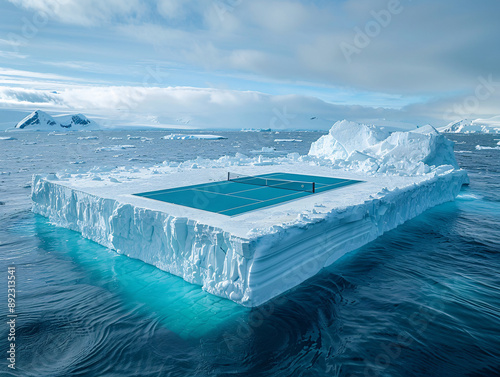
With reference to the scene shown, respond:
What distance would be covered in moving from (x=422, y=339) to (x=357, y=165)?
19.4 metres

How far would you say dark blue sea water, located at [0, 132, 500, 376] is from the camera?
25.7 feet

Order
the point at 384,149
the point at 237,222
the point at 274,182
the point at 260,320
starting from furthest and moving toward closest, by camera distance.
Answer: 1. the point at 384,149
2. the point at 274,182
3. the point at 237,222
4. the point at 260,320

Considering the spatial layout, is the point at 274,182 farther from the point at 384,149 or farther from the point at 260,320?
the point at 384,149

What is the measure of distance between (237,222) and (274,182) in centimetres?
932

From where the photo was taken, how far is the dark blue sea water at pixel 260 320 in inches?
308

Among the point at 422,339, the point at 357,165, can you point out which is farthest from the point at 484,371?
the point at 357,165

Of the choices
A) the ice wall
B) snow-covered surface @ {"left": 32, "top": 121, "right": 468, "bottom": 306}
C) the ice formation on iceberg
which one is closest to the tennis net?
snow-covered surface @ {"left": 32, "top": 121, "right": 468, "bottom": 306}

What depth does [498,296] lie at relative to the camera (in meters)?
11.2

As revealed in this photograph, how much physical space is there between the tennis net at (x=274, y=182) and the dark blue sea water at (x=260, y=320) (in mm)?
5299

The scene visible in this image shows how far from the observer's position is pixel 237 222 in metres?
11.7

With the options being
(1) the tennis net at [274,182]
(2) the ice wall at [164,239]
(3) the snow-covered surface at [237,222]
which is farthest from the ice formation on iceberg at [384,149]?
(2) the ice wall at [164,239]

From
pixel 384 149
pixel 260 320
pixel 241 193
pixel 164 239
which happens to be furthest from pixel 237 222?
pixel 384 149

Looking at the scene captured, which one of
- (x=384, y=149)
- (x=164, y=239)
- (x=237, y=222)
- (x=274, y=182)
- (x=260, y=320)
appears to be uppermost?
(x=384, y=149)

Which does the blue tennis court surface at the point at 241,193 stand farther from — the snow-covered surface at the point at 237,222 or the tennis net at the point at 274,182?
the snow-covered surface at the point at 237,222
